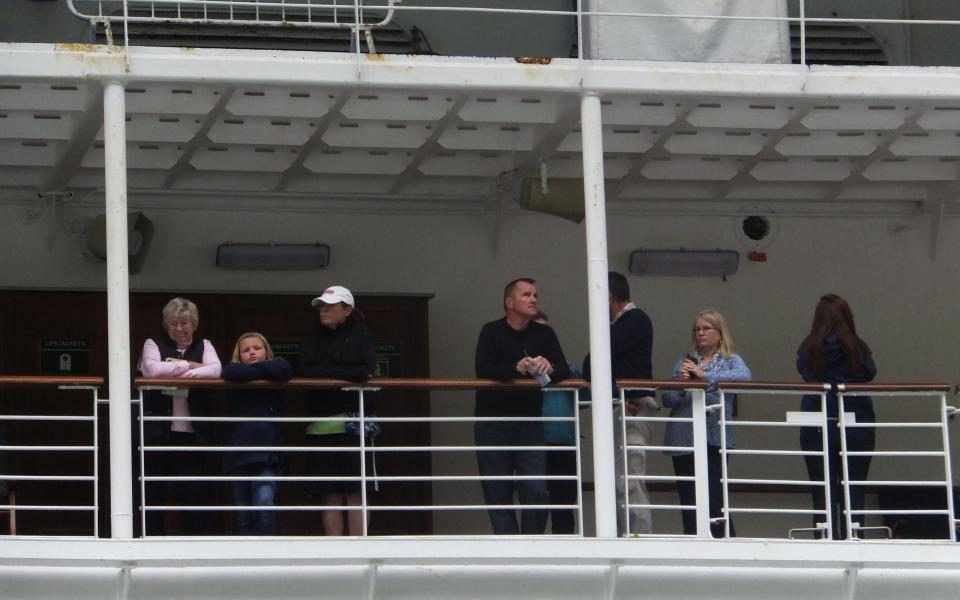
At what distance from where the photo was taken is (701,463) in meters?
9.77

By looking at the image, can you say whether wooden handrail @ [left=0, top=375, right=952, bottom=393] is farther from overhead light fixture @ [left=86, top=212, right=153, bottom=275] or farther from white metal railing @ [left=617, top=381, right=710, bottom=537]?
overhead light fixture @ [left=86, top=212, right=153, bottom=275]

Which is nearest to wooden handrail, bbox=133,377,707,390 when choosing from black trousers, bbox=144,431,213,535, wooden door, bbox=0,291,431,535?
black trousers, bbox=144,431,213,535

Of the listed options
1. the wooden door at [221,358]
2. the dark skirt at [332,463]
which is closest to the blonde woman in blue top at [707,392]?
the dark skirt at [332,463]

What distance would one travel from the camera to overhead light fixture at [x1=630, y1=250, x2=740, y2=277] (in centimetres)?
1255

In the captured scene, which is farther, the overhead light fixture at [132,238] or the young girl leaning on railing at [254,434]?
the overhead light fixture at [132,238]

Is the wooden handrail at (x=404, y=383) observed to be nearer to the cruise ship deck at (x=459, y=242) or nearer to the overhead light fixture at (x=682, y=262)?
the cruise ship deck at (x=459, y=242)

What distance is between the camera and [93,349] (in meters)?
12.1

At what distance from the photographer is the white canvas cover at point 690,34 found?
10203mm

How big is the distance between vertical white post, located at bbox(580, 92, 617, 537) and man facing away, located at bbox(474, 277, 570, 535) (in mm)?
305

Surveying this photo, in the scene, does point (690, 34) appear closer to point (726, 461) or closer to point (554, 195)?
point (554, 195)

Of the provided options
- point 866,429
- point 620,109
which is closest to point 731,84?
point 620,109

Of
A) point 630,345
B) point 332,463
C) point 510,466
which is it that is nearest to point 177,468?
point 332,463

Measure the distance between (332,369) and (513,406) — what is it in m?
1.08

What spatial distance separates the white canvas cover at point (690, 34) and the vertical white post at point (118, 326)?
2678 mm
